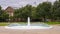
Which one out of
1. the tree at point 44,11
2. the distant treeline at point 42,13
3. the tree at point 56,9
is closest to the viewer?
the tree at point 56,9

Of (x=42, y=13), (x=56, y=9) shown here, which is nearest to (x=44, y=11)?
(x=42, y=13)

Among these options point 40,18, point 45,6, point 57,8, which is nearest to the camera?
point 57,8

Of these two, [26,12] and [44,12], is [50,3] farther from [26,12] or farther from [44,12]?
[26,12]

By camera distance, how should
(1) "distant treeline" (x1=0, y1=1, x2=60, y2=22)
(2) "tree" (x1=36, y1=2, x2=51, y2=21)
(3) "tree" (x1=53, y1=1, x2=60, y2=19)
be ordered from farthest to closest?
1. (2) "tree" (x1=36, y1=2, x2=51, y2=21)
2. (1) "distant treeline" (x1=0, y1=1, x2=60, y2=22)
3. (3) "tree" (x1=53, y1=1, x2=60, y2=19)

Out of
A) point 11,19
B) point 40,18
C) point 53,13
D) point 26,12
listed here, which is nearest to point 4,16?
point 11,19

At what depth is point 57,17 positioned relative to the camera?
4700 cm

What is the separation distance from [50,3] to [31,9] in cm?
690

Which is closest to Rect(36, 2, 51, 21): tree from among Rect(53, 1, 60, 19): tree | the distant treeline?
the distant treeline

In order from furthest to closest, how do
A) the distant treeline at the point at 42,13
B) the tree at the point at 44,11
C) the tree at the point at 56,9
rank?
the tree at the point at 44,11 → the distant treeline at the point at 42,13 → the tree at the point at 56,9

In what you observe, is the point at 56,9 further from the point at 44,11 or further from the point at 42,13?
the point at 42,13

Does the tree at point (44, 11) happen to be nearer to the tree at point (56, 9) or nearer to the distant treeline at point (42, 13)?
the distant treeline at point (42, 13)

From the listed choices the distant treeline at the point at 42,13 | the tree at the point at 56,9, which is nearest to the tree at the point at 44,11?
the distant treeline at the point at 42,13

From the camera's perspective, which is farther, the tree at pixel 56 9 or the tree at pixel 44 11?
the tree at pixel 44 11

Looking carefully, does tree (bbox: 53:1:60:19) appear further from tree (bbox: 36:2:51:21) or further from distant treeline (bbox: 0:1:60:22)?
tree (bbox: 36:2:51:21)
